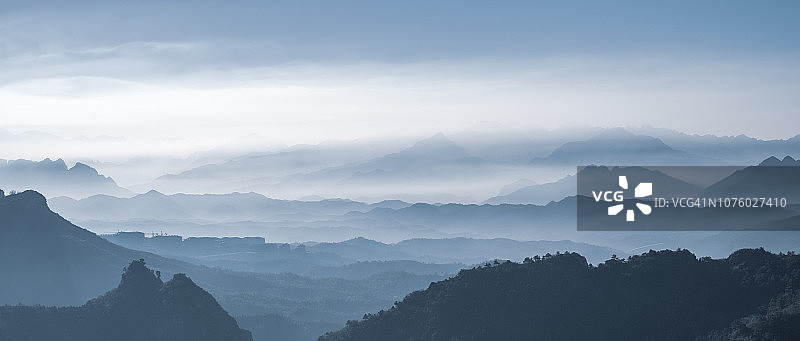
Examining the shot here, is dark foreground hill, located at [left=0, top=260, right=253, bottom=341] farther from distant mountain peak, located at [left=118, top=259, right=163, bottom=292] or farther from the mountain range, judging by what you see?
the mountain range

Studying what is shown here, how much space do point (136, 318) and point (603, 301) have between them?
181ft

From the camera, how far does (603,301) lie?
289 feet

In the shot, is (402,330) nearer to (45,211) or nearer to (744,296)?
(744,296)

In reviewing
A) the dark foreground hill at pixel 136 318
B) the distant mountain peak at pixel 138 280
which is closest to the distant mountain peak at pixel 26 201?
the dark foreground hill at pixel 136 318

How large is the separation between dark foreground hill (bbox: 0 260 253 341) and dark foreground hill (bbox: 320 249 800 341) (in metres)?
18.4

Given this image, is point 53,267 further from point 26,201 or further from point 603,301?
point 603,301

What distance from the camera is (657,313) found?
8438 centimetres

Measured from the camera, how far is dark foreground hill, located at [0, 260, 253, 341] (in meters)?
110

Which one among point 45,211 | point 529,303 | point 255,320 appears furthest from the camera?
point 45,211

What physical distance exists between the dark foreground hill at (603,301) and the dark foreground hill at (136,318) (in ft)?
60.3

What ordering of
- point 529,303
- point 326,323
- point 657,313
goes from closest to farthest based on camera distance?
point 657,313 < point 529,303 < point 326,323

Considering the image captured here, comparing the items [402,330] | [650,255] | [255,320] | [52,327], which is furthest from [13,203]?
[650,255]

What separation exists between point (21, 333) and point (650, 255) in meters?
66.1

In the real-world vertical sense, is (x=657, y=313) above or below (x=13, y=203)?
below
